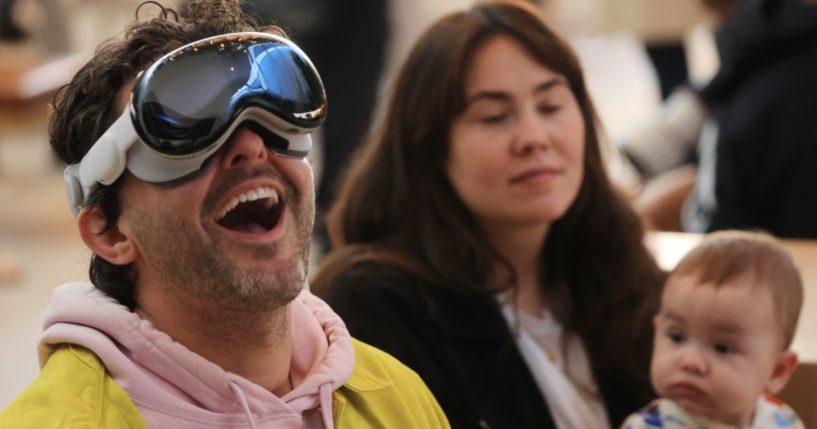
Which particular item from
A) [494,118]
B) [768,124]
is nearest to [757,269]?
[494,118]

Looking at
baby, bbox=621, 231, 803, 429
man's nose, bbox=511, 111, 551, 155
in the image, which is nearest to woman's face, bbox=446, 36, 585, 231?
man's nose, bbox=511, 111, 551, 155

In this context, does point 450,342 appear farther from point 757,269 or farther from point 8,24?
point 8,24

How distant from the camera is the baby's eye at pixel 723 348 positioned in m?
2.11

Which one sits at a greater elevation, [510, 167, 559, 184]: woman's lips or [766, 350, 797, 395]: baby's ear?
[510, 167, 559, 184]: woman's lips

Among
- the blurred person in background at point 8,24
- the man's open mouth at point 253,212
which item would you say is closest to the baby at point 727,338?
the man's open mouth at point 253,212

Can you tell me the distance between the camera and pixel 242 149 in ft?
5.06

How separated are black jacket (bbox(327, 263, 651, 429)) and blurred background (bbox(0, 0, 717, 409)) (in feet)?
4.51

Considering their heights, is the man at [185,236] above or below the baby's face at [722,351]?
above

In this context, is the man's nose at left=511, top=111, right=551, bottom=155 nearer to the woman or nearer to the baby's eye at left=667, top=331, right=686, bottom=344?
the woman

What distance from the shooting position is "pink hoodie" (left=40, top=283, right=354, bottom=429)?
1.50 m

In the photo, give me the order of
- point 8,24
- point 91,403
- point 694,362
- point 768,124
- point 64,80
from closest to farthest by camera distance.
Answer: point 91,403
point 694,362
point 768,124
point 64,80
point 8,24

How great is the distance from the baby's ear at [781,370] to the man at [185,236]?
85cm

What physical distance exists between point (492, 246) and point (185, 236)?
1192mm

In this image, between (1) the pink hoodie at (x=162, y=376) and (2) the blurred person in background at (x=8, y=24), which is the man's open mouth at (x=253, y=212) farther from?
(2) the blurred person in background at (x=8, y=24)
